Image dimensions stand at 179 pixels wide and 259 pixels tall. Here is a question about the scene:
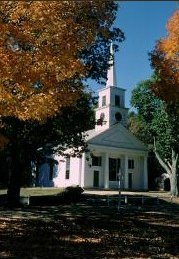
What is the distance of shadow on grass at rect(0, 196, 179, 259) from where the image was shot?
38.7 feet

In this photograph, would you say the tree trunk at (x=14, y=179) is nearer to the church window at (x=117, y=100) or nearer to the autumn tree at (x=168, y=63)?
the autumn tree at (x=168, y=63)

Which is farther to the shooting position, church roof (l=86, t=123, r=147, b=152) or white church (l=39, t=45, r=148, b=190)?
church roof (l=86, t=123, r=147, b=152)

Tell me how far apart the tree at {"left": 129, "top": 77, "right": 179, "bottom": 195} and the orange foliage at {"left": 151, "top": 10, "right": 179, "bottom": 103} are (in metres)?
18.2

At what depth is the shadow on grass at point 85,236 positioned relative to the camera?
11784mm

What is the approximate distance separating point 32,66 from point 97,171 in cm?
3690

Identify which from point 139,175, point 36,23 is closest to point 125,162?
point 139,175

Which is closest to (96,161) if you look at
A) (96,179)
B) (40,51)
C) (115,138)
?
(96,179)

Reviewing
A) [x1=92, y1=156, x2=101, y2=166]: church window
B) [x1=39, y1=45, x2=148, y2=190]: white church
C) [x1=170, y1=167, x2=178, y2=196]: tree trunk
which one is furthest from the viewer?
[x1=92, y1=156, x2=101, y2=166]: church window

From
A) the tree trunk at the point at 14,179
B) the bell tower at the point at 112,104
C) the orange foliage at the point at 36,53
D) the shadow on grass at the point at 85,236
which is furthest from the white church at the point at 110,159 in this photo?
the orange foliage at the point at 36,53

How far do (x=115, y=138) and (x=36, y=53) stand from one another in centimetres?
3870

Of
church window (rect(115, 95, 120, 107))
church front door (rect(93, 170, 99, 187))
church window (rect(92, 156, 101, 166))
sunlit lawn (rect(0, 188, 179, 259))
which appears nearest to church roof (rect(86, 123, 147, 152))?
church window (rect(92, 156, 101, 166))

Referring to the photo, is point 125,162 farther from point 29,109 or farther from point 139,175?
point 29,109

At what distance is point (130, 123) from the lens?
74.3 metres

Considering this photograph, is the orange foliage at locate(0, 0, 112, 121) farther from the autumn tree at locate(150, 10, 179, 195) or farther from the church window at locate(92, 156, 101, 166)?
the church window at locate(92, 156, 101, 166)
